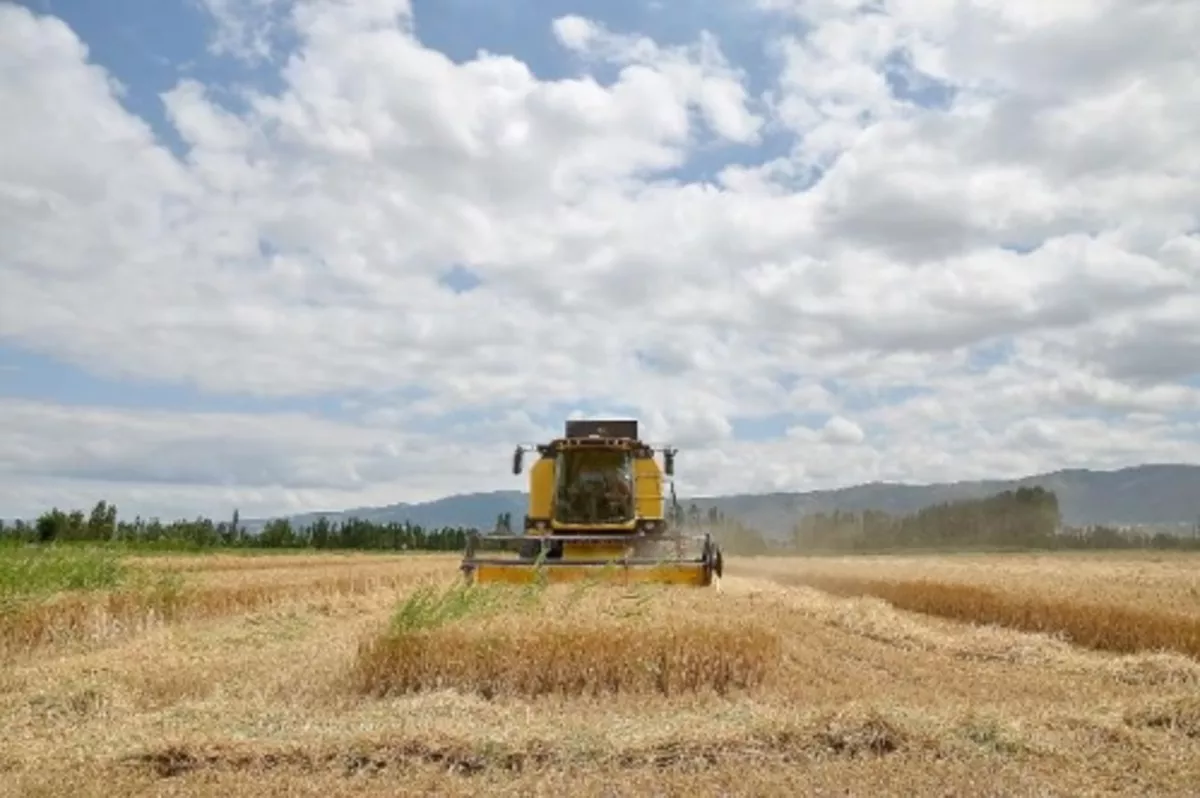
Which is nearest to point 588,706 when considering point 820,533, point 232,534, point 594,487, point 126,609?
point 126,609

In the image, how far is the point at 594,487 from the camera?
2025 centimetres

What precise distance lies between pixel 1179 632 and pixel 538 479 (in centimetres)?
1012

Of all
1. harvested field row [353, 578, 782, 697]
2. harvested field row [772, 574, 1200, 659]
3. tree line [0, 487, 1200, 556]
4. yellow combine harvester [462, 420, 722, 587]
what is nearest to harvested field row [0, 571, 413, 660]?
yellow combine harvester [462, 420, 722, 587]

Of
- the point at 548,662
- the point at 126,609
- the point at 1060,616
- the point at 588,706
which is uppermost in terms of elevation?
the point at 126,609

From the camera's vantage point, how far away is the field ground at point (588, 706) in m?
7.03

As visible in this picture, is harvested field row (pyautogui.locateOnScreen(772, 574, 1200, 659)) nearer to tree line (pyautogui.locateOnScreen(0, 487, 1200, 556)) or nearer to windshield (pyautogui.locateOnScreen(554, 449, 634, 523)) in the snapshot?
windshield (pyautogui.locateOnScreen(554, 449, 634, 523))

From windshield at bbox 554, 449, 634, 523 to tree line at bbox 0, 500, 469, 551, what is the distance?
23252 mm

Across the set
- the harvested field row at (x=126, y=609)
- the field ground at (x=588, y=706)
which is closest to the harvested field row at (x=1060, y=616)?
the field ground at (x=588, y=706)

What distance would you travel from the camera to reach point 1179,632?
1594cm

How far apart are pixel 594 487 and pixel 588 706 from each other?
1104 centimetres

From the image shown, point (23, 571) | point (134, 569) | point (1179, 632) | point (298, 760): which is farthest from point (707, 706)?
point (134, 569)

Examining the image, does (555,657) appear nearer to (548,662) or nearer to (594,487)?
(548,662)

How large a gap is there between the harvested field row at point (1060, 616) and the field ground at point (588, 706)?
0.31 meters

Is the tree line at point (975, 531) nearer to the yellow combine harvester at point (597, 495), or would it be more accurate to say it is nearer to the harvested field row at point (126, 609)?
the yellow combine harvester at point (597, 495)
